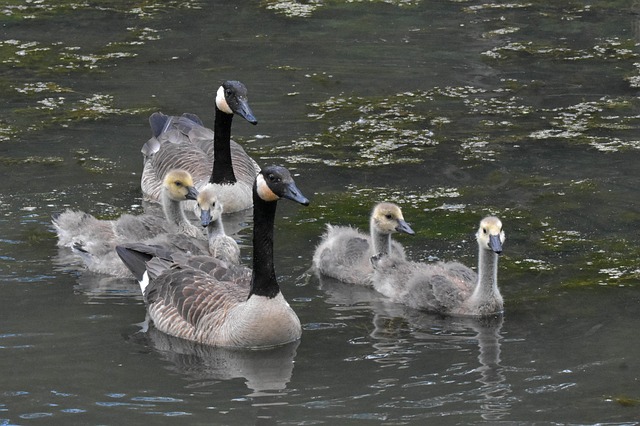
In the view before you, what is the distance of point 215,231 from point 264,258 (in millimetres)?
2261

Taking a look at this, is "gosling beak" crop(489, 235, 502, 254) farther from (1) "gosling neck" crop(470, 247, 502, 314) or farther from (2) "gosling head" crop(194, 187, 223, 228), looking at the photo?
(2) "gosling head" crop(194, 187, 223, 228)

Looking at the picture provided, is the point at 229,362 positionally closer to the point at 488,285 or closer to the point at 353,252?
the point at 488,285

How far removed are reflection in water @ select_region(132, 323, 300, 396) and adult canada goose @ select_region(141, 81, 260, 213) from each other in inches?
142

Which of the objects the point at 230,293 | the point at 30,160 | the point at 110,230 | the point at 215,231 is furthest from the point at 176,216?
the point at 230,293

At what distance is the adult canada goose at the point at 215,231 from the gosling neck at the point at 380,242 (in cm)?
115

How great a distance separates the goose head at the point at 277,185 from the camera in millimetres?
9180

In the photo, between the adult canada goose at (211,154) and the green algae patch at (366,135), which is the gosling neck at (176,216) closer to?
the adult canada goose at (211,154)

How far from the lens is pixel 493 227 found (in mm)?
9977

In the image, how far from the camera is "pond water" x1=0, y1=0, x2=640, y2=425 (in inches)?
338

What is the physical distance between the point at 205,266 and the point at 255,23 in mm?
10043

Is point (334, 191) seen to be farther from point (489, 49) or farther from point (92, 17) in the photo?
point (92, 17)

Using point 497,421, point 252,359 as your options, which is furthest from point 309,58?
point 497,421

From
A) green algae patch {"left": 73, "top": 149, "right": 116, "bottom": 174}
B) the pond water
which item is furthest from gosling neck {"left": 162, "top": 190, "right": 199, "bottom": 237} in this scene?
green algae patch {"left": 73, "top": 149, "right": 116, "bottom": 174}

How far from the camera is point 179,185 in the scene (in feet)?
39.3
